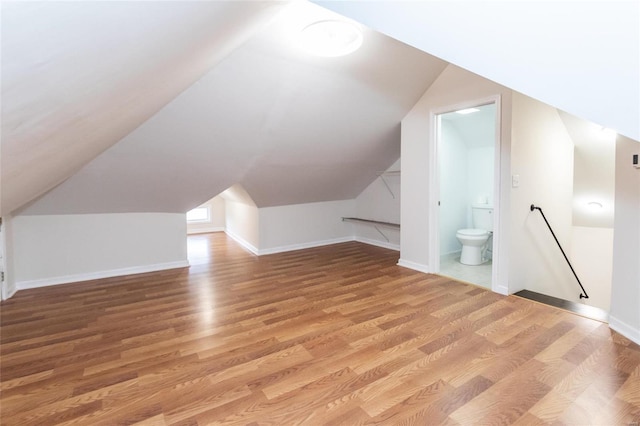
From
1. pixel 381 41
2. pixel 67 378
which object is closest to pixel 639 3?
pixel 381 41

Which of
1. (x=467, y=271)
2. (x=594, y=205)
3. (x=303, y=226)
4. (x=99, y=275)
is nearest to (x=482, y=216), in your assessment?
(x=467, y=271)

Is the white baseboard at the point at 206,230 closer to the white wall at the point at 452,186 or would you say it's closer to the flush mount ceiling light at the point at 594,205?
the white wall at the point at 452,186

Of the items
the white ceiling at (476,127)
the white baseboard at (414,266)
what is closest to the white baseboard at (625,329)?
the white baseboard at (414,266)

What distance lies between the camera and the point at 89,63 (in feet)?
3.43

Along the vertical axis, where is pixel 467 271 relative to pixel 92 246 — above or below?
below

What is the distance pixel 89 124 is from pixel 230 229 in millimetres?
4927

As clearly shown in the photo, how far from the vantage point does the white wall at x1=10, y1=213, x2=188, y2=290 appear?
11.2 feet

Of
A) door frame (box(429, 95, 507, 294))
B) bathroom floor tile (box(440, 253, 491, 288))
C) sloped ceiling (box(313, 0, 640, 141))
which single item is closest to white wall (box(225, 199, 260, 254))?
door frame (box(429, 95, 507, 294))

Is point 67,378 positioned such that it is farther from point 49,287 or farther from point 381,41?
point 381,41

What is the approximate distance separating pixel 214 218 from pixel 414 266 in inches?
189

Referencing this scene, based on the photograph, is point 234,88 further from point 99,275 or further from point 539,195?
point 539,195

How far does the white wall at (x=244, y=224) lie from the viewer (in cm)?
497

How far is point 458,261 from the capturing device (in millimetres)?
4363

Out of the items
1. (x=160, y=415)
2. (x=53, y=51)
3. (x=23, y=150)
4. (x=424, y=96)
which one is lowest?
(x=160, y=415)
